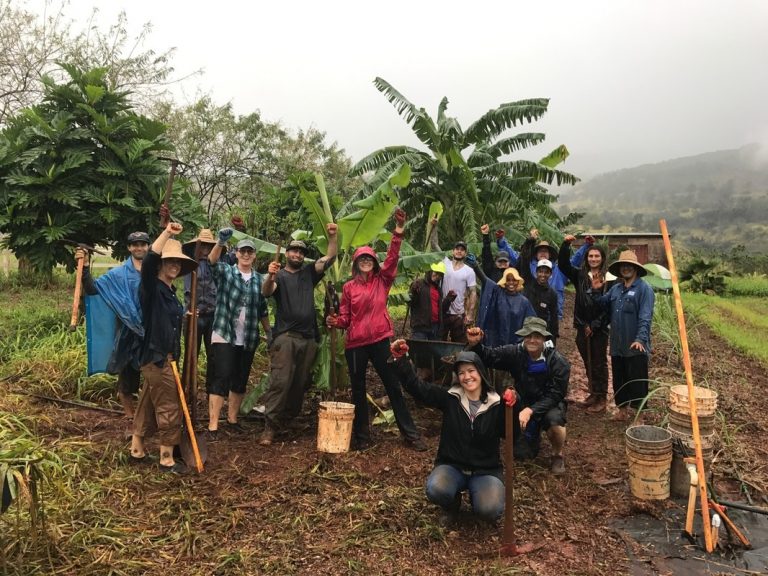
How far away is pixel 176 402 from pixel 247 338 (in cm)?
96

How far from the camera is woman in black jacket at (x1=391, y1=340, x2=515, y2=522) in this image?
3.69 m

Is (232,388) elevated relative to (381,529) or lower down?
elevated

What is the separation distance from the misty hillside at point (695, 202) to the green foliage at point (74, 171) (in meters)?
61.7

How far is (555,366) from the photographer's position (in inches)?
179

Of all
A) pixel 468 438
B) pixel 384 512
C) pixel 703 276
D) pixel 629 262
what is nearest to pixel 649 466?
pixel 468 438

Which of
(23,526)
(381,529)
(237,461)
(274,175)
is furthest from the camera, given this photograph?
(274,175)

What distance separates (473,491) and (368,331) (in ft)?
5.64

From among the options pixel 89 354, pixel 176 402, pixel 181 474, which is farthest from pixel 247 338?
pixel 89 354

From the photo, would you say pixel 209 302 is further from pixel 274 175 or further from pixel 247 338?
pixel 274 175

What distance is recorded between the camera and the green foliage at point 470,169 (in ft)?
35.7

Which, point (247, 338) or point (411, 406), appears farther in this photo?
point (411, 406)

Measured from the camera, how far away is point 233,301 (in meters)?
5.05

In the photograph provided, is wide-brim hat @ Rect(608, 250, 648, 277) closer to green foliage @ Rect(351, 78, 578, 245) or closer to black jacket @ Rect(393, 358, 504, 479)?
black jacket @ Rect(393, 358, 504, 479)

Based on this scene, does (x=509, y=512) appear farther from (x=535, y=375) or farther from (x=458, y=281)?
(x=458, y=281)
